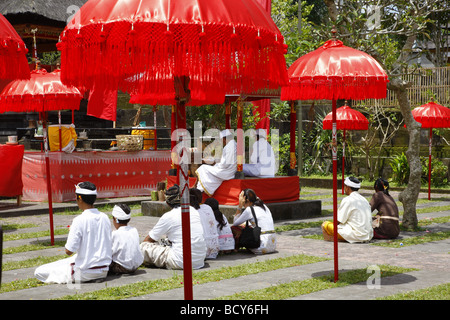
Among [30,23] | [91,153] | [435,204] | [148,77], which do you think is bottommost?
[435,204]

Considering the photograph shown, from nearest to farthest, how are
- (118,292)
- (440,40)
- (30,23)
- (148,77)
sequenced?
1. (148,77)
2. (118,292)
3. (30,23)
4. (440,40)

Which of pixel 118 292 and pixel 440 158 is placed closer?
pixel 118 292

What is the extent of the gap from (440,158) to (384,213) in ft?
38.2

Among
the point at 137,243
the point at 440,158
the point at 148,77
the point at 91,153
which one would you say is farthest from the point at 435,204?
the point at 148,77

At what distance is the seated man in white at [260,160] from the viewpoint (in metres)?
14.1

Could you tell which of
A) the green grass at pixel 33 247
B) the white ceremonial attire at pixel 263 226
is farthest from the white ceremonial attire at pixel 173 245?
the green grass at pixel 33 247

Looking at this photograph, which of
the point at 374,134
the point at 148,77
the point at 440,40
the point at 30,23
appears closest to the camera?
the point at 148,77

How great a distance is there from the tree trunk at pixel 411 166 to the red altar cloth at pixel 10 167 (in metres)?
8.82

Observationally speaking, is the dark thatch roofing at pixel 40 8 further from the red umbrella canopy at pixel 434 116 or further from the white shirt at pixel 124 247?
the white shirt at pixel 124 247

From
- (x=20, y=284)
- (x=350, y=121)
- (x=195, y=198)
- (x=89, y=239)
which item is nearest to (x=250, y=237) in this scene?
(x=195, y=198)

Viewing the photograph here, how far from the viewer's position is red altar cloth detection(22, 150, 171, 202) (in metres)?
16.3

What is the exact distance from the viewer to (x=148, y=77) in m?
5.33

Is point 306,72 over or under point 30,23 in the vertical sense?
under

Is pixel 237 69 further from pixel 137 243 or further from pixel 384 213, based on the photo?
pixel 384 213
